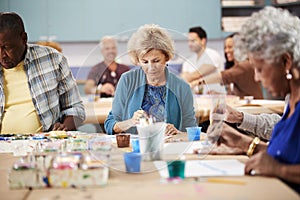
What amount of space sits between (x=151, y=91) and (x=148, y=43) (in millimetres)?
275

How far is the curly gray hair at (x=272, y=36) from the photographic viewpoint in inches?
70.1

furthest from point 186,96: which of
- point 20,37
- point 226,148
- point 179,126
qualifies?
point 20,37

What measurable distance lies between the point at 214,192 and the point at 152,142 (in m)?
0.54

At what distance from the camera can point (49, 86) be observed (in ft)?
10.4

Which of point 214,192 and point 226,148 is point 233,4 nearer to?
point 226,148

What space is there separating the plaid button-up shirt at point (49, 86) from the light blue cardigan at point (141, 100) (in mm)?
317

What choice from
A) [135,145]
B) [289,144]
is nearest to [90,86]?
[135,145]

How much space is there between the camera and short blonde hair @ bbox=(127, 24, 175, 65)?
8.29ft

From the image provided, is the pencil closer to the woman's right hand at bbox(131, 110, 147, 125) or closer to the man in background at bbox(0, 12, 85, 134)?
the woman's right hand at bbox(131, 110, 147, 125)

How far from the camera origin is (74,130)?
304 centimetres

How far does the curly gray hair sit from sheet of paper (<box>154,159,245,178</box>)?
419 millimetres

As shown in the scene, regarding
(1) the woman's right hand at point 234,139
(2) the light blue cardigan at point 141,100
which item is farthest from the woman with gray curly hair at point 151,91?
(1) the woman's right hand at point 234,139

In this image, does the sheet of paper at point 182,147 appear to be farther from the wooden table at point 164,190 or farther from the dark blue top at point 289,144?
the dark blue top at point 289,144

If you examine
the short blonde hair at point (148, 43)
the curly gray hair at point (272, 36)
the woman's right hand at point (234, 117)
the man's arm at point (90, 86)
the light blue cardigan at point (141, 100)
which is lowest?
the woman's right hand at point (234, 117)
